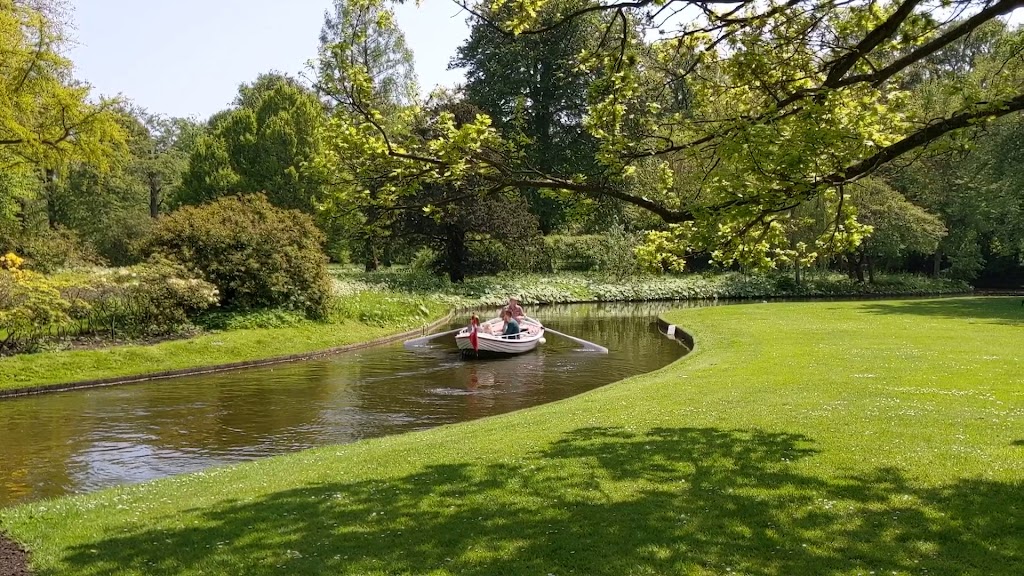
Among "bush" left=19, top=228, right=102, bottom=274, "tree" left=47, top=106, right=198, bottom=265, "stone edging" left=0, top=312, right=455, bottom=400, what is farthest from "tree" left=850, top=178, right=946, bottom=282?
"tree" left=47, top=106, right=198, bottom=265

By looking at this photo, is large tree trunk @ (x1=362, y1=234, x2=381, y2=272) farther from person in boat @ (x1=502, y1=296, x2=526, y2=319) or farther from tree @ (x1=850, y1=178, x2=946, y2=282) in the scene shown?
tree @ (x1=850, y1=178, x2=946, y2=282)

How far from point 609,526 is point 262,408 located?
12015 millimetres

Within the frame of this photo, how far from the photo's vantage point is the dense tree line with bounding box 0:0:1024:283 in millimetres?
8156

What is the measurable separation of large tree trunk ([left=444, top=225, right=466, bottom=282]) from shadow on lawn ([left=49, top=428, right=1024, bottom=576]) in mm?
38260

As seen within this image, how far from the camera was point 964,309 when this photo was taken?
1216 inches

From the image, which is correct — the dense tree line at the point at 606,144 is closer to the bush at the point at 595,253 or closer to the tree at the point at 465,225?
the tree at the point at 465,225

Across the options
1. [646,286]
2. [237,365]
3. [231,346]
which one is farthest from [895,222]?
[237,365]

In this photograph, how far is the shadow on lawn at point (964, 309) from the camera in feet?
89.7

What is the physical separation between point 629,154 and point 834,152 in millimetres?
2371

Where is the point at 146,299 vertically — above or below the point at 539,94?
below

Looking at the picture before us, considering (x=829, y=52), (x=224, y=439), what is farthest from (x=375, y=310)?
(x=829, y=52)

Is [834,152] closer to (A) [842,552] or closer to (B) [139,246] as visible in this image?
(A) [842,552]

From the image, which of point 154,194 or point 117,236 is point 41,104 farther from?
point 154,194

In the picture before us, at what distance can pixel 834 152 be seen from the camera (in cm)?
823
